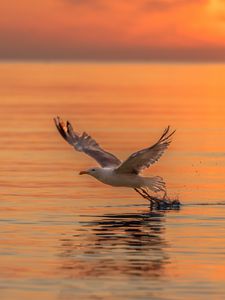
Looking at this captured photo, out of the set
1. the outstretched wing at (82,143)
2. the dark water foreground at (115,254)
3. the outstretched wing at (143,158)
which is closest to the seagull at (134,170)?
the outstretched wing at (143,158)

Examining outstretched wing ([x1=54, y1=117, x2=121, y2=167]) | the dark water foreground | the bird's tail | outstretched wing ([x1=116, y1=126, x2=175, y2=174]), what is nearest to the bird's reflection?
the dark water foreground

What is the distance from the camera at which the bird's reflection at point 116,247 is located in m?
20.7

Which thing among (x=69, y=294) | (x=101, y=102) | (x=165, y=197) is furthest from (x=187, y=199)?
(x=101, y=102)

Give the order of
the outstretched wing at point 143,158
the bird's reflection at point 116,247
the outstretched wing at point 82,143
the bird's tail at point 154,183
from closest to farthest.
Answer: the bird's reflection at point 116,247 < the outstretched wing at point 143,158 < the bird's tail at point 154,183 < the outstretched wing at point 82,143

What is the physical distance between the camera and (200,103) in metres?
79.1

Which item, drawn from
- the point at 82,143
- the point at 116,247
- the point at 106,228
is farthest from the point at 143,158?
the point at 116,247

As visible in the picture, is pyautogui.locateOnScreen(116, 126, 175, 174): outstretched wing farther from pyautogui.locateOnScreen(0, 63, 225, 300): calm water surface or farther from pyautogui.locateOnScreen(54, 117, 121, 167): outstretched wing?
pyautogui.locateOnScreen(54, 117, 121, 167): outstretched wing

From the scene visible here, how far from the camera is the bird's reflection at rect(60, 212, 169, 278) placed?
20.7m

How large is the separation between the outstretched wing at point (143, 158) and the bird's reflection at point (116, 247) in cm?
97

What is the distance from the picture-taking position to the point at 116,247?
22.8m

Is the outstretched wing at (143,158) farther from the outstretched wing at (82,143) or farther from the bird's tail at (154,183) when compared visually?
the outstretched wing at (82,143)

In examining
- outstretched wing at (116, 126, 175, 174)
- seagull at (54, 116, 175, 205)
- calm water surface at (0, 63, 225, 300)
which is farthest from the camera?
seagull at (54, 116, 175, 205)

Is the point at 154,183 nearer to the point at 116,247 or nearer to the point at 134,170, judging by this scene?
the point at 134,170

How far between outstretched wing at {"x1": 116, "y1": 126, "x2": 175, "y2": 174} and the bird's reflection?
0.97 metres
